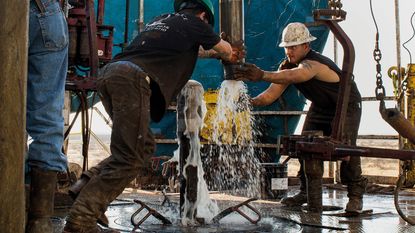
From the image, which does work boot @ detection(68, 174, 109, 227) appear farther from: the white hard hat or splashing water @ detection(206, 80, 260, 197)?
splashing water @ detection(206, 80, 260, 197)

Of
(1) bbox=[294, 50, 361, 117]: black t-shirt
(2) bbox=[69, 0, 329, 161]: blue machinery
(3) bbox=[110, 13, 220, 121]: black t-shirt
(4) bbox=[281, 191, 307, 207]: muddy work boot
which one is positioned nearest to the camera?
(3) bbox=[110, 13, 220, 121]: black t-shirt

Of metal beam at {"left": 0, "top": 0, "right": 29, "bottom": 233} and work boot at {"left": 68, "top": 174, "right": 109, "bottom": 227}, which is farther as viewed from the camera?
work boot at {"left": 68, "top": 174, "right": 109, "bottom": 227}

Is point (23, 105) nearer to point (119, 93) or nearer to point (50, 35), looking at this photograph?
point (50, 35)

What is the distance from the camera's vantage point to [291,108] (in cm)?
924

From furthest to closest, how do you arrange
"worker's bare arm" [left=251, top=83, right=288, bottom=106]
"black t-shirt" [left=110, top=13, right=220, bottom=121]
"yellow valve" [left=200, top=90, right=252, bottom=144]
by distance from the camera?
1. "yellow valve" [left=200, top=90, right=252, bottom=144]
2. "worker's bare arm" [left=251, top=83, right=288, bottom=106]
3. "black t-shirt" [left=110, top=13, right=220, bottom=121]

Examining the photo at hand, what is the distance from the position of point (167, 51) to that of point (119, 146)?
76 centimetres

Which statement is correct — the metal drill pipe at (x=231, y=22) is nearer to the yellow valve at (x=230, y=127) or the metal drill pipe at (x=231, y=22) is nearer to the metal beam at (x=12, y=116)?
the yellow valve at (x=230, y=127)

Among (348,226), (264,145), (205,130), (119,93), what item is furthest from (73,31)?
(264,145)

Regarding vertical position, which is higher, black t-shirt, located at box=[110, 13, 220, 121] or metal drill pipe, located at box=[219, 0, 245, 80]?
metal drill pipe, located at box=[219, 0, 245, 80]

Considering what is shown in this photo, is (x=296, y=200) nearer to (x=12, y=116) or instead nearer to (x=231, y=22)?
(x=231, y=22)

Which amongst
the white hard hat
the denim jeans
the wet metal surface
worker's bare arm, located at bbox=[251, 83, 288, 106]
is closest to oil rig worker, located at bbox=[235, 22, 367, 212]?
the white hard hat

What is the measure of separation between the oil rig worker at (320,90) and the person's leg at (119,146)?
1.85m

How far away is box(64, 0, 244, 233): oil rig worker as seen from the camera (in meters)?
3.49

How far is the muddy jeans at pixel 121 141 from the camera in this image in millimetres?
3449
